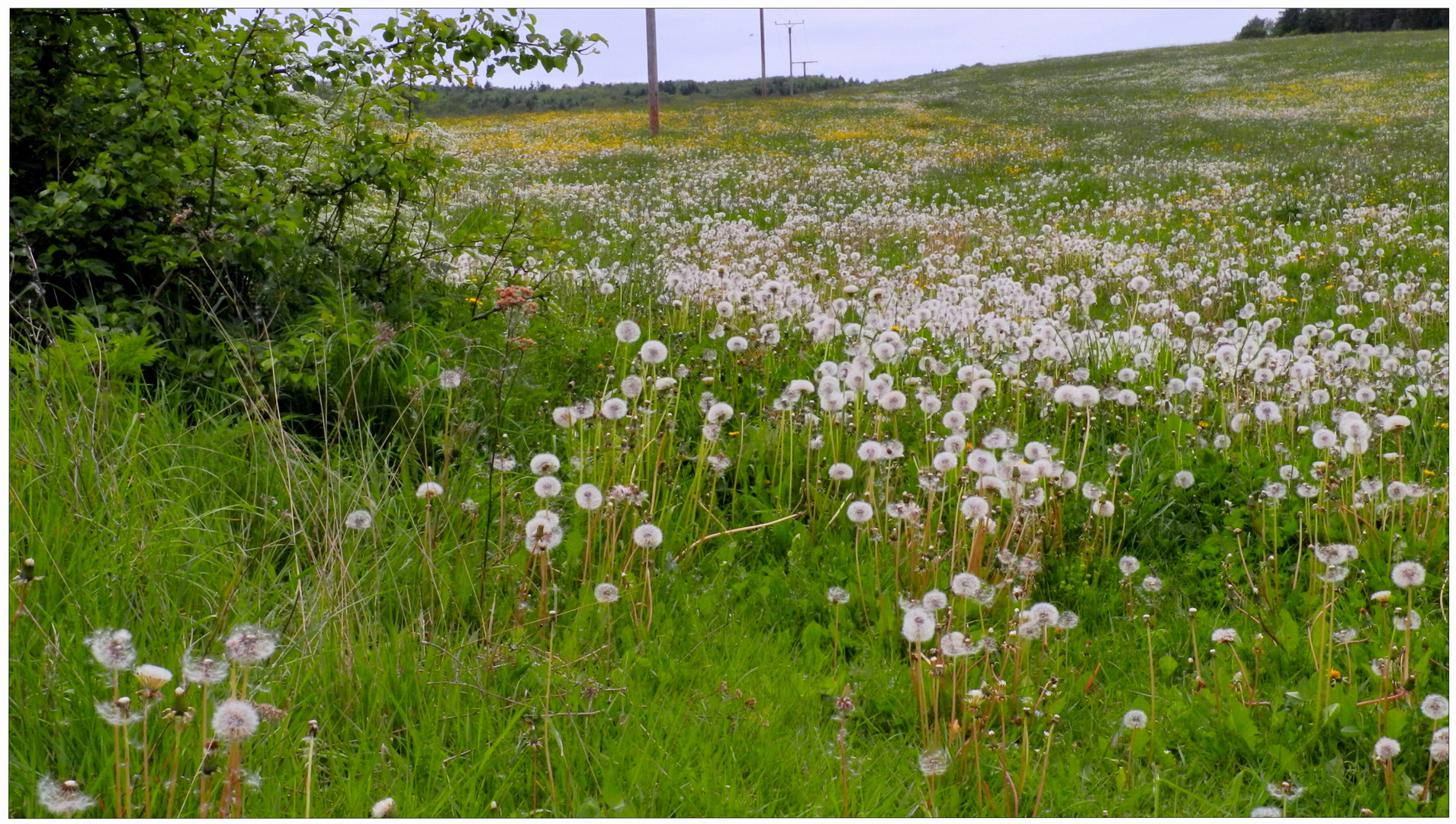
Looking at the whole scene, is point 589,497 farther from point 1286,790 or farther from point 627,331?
point 1286,790

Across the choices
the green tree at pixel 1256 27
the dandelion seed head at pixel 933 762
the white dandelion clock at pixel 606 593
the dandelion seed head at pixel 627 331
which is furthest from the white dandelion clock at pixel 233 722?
the green tree at pixel 1256 27

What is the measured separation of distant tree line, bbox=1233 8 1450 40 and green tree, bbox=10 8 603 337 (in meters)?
66.8

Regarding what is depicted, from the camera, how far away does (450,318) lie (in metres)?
5.20

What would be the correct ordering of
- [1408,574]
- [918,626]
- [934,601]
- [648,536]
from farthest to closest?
[648,536] < [1408,574] < [934,601] < [918,626]

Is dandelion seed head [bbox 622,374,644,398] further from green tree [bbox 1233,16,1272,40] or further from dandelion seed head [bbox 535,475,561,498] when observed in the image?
green tree [bbox 1233,16,1272,40]

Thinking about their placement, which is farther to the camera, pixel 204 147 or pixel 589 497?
pixel 204 147

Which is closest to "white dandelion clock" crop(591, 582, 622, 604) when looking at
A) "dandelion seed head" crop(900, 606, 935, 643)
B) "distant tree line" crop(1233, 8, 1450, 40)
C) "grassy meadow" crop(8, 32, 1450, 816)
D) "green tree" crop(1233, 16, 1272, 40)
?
"grassy meadow" crop(8, 32, 1450, 816)

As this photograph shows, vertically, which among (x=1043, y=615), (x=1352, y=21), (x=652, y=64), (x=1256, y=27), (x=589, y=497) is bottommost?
(x=1043, y=615)

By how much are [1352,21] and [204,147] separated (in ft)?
254

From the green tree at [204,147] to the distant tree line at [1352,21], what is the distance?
2628 inches

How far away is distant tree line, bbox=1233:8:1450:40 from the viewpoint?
59.4 m

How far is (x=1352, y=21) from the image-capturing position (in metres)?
64.0

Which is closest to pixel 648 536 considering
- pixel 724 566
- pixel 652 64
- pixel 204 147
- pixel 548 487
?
pixel 548 487

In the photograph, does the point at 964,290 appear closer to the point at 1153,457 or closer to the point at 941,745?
the point at 1153,457
